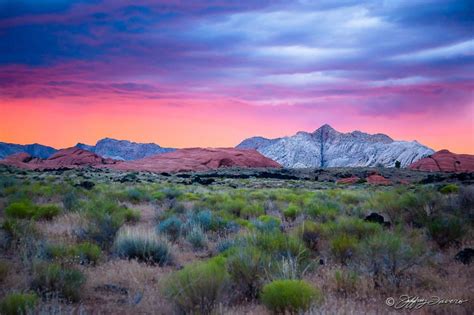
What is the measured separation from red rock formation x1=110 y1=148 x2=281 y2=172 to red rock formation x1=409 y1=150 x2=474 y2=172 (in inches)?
1269

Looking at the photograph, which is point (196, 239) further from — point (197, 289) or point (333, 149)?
point (333, 149)

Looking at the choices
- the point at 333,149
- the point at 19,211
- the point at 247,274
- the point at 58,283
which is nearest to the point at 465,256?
the point at 247,274

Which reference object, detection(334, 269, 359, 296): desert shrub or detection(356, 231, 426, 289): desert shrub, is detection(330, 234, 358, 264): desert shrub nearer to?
detection(356, 231, 426, 289): desert shrub

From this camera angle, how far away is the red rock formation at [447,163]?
74.8 metres

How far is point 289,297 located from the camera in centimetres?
525

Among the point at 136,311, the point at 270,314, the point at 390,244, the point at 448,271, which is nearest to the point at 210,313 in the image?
the point at 270,314

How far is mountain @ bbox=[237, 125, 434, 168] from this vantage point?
13450 cm

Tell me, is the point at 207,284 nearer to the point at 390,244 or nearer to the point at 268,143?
the point at 390,244

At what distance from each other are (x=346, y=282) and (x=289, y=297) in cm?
152

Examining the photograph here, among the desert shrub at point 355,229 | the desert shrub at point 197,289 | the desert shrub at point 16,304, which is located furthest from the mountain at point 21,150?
the desert shrub at point 197,289

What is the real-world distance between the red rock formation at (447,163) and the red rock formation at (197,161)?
32.2m

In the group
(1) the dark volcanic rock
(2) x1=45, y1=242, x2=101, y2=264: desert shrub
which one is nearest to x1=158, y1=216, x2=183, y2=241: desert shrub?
(2) x1=45, y1=242, x2=101, y2=264: desert shrub

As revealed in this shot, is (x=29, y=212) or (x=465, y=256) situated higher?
(x=29, y=212)

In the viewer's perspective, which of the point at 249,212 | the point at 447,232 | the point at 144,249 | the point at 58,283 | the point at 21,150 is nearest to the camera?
the point at 58,283
